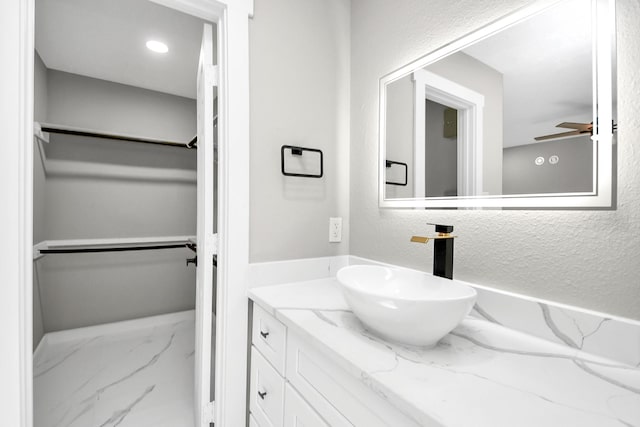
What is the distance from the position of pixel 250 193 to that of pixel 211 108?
429 mm

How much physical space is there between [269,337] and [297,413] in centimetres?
28

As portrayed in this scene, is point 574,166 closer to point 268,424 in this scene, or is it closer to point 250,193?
point 250,193

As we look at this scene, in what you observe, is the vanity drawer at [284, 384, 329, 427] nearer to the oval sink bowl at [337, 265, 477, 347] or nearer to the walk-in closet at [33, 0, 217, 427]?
the oval sink bowl at [337, 265, 477, 347]

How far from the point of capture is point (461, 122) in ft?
3.39

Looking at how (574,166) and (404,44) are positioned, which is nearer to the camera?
(574,166)

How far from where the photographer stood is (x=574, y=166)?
29.6 inches

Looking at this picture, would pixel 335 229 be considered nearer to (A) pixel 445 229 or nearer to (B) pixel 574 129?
(A) pixel 445 229

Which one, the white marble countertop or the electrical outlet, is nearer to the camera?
the white marble countertop

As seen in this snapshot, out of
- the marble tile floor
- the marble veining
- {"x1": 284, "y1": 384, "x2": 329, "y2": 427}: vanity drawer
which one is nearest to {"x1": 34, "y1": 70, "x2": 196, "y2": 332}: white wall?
the marble tile floor

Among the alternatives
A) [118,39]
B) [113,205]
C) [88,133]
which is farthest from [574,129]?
[113,205]

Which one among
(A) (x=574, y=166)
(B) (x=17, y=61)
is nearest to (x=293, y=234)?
(A) (x=574, y=166)

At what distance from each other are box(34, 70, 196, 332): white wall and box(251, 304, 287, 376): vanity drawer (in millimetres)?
2098

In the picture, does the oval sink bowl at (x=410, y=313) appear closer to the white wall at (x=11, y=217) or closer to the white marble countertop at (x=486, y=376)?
the white marble countertop at (x=486, y=376)

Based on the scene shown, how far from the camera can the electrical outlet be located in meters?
1.45
